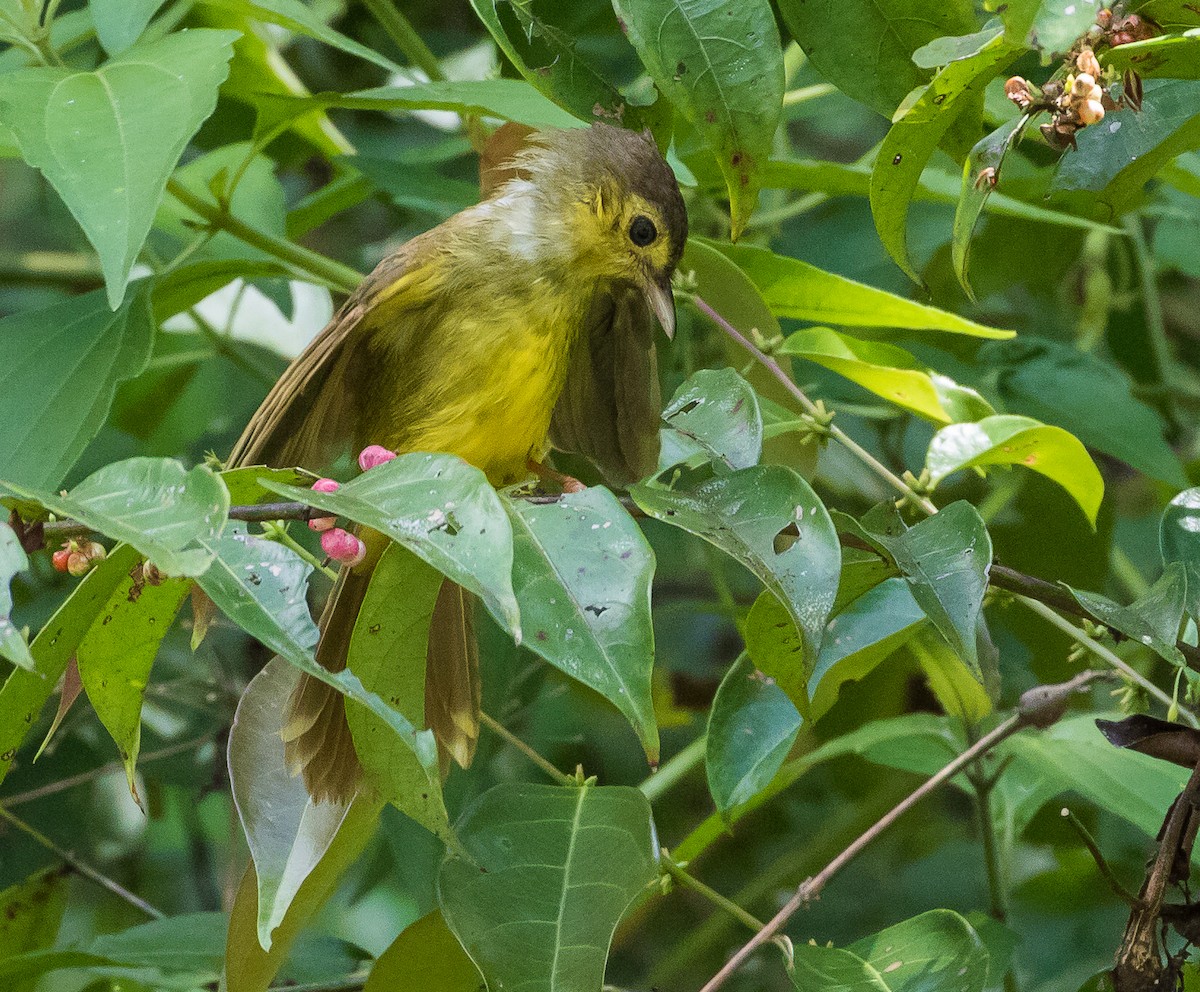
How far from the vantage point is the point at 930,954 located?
1.35 meters

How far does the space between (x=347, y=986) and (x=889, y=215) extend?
1.18 meters

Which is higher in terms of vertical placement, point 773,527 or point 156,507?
point 156,507

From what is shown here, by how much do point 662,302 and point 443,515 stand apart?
114 cm

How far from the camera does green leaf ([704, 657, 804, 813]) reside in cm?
153

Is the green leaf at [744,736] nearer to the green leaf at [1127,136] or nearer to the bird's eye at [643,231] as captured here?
the green leaf at [1127,136]

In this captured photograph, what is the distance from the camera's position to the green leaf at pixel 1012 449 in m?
1.40

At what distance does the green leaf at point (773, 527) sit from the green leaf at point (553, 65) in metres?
0.50

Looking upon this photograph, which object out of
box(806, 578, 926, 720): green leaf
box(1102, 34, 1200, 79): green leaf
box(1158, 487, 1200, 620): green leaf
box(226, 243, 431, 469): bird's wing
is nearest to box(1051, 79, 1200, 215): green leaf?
box(1102, 34, 1200, 79): green leaf

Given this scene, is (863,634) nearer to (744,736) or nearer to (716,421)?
(744,736)

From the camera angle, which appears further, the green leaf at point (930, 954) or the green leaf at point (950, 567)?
the green leaf at point (930, 954)

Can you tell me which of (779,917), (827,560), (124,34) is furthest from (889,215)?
(124,34)

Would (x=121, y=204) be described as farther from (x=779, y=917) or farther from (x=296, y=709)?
(x=779, y=917)

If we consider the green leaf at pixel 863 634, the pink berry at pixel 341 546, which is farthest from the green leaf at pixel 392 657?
the green leaf at pixel 863 634

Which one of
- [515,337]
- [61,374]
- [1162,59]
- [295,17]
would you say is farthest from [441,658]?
[1162,59]
